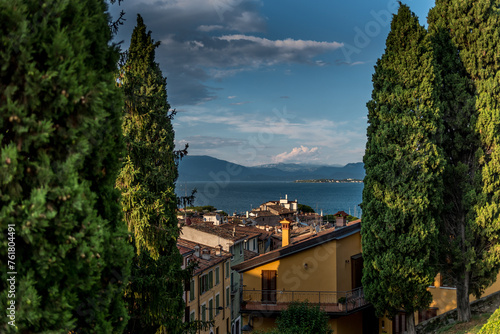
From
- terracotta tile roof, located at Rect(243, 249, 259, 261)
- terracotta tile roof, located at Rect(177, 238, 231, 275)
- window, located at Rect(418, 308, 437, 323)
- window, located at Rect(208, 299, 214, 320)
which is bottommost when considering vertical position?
window, located at Rect(208, 299, 214, 320)

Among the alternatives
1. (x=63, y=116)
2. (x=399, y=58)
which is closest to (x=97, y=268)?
(x=63, y=116)

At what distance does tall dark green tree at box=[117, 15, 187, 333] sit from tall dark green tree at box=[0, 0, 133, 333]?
15.1 ft

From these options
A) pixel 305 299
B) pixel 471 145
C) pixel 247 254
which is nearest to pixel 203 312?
pixel 305 299

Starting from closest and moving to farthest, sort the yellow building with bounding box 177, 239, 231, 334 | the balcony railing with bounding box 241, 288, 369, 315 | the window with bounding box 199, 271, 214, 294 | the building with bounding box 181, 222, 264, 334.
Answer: the balcony railing with bounding box 241, 288, 369, 315 → the yellow building with bounding box 177, 239, 231, 334 → the window with bounding box 199, 271, 214, 294 → the building with bounding box 181, 222, 264, 334

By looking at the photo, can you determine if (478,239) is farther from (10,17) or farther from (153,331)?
(10,17)

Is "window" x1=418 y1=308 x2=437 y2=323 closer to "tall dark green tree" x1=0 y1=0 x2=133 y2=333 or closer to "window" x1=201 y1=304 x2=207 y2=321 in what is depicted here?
"window" x1=201 y1=304 x2=207 y2=321

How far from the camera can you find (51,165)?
445 cm

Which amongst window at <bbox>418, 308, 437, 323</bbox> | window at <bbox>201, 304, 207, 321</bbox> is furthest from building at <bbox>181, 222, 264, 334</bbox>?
window at <bbox>418, 308, 437, 323</bbox>

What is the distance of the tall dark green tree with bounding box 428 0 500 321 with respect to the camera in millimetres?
14953

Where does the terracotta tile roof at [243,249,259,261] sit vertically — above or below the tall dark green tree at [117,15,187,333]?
below

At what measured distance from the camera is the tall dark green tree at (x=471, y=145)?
49.1 ft

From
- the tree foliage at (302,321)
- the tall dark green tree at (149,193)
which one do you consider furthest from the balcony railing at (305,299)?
the tall dark green tree at (149,193)

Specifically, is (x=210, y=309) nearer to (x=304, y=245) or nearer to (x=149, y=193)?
(x=304, y=245)

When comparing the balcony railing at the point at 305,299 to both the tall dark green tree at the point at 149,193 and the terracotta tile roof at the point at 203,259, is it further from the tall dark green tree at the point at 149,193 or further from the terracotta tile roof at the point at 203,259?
the tall dark green tree at the point at 149,193
